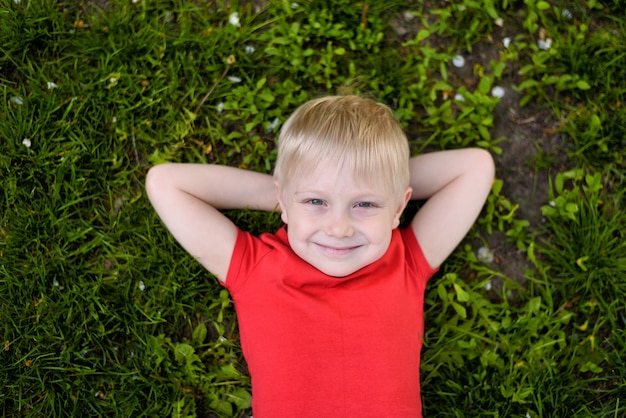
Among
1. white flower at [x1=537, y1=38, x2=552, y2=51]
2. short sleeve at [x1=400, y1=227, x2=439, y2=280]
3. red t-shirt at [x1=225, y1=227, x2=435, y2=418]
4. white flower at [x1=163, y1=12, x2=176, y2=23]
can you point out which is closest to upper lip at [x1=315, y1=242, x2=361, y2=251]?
red t-shirt at [x1=225, y1=227, x2=435, y2=418]

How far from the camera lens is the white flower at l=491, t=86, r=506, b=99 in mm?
3312

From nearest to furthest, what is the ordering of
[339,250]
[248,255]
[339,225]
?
[339,225]
[339,250]
[248,255]

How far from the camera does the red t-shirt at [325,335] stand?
253cm

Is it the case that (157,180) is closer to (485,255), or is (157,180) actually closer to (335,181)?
(335,181)

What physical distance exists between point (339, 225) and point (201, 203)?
0.80 meters

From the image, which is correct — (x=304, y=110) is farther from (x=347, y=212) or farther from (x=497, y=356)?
(x=497, y=356)

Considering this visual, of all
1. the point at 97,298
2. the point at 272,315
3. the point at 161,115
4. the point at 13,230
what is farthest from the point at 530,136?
the point at 13,230

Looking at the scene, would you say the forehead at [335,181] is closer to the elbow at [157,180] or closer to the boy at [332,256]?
the boy at [332,256]

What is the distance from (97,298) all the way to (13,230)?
22.7 inches

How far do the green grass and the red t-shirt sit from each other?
1.44 feet

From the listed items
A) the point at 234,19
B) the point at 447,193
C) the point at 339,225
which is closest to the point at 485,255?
the point at 447,193

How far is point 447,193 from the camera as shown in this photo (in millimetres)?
2902

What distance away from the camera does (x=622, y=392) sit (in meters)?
3.04

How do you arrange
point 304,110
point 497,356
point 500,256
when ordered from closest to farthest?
point 304,110 < point 497,356 < point 500,256
